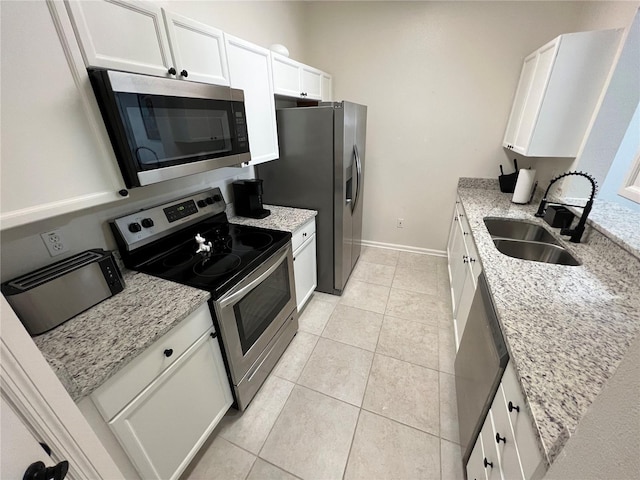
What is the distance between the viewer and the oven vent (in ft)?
3.06

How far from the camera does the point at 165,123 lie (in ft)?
3.68

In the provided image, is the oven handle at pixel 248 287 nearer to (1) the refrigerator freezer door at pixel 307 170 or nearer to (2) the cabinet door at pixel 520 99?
(1) the refrigerator freezer door at pixel 307 170

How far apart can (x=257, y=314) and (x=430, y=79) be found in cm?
272

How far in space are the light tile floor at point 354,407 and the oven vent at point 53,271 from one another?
1.14 meters

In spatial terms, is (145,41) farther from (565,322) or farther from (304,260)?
(565,322)

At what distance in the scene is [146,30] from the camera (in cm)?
106

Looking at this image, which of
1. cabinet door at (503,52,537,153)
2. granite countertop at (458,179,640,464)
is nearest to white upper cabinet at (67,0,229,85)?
granite countertop at (458,179,640,464)

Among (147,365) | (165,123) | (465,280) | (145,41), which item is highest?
(145,41)

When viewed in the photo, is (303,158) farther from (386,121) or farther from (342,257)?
(386,121)

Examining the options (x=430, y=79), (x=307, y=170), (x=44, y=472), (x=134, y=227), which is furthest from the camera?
(x=430, y=79)

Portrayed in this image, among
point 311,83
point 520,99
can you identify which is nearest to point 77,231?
point 311,83

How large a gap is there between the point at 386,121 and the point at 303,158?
1.30 meters

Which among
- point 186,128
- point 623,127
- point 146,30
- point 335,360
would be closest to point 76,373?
point 186,128

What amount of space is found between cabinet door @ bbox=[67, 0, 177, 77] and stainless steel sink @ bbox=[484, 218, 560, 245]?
7.24ft
